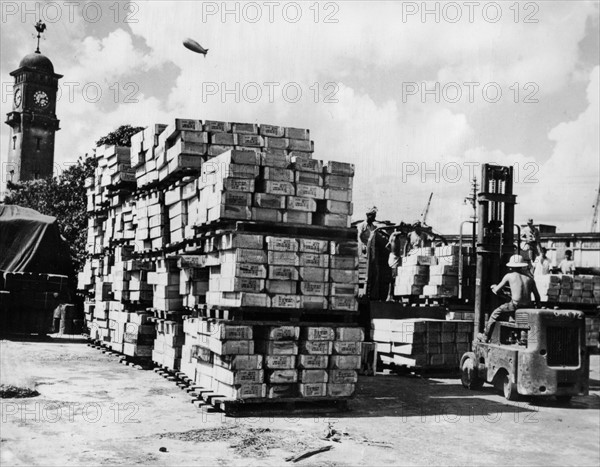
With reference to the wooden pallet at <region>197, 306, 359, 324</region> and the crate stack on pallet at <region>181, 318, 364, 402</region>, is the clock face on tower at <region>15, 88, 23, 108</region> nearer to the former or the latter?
the wooden pallet at <region>197, 306, 359, 324</region>

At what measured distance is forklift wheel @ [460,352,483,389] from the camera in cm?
1023

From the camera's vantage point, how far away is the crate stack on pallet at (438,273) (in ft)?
45.2

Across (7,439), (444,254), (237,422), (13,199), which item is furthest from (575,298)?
(13,199)

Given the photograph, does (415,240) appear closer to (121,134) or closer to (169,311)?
(169,311)

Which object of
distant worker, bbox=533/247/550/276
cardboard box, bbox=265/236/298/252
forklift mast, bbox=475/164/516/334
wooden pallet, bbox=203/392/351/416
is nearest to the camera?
wooden pallet, bbox=203/392/351/416

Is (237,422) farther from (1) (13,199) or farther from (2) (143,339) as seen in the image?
(1) (13,199)

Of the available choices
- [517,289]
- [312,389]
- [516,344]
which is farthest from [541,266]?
[312,389]

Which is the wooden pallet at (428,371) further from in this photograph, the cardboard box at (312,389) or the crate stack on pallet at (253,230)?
the cardboard box at (312,389)

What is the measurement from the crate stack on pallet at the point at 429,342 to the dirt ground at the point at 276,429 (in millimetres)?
1456

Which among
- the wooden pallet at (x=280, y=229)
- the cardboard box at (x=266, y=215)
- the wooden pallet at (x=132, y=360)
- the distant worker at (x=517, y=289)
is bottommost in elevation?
the wooden pallet at (x=132, y=360)

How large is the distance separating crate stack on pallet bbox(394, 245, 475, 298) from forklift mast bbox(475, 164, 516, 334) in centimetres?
258

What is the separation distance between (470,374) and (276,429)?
4.39m

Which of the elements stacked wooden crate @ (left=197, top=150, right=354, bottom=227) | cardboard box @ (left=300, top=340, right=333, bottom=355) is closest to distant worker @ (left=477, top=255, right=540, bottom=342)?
stacked wooden crate @ (left=197, top=150, right=354, bottom=227)

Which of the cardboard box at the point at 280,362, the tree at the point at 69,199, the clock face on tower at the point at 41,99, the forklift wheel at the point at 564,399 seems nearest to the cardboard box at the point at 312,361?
the cardboard box at the point at 280,362
